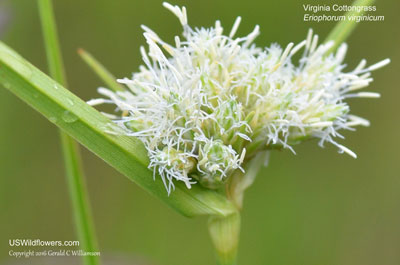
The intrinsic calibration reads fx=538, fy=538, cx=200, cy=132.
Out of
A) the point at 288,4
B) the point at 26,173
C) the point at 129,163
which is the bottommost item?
the point at 129,163

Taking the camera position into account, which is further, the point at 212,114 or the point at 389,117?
the point at 389,117

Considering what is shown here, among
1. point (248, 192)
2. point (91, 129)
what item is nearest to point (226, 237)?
point (91, 129)

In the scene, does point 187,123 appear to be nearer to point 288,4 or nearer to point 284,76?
point 284,76

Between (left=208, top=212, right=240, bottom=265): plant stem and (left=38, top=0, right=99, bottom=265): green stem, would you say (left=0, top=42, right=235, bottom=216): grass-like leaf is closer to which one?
(left=208, top=212, right=240, bottom=265): plant stem

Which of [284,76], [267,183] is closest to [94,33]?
[267,183]

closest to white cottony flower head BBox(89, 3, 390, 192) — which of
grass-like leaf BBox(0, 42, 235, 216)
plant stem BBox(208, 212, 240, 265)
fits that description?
grass-like leaf BBox(0, 42, 235, 216)

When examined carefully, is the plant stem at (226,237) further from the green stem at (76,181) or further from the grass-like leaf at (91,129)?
the green stem at (76,181)

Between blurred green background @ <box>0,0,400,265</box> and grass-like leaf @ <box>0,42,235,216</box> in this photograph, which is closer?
grass-like leaf @ <box>0,42,235,216</box>
